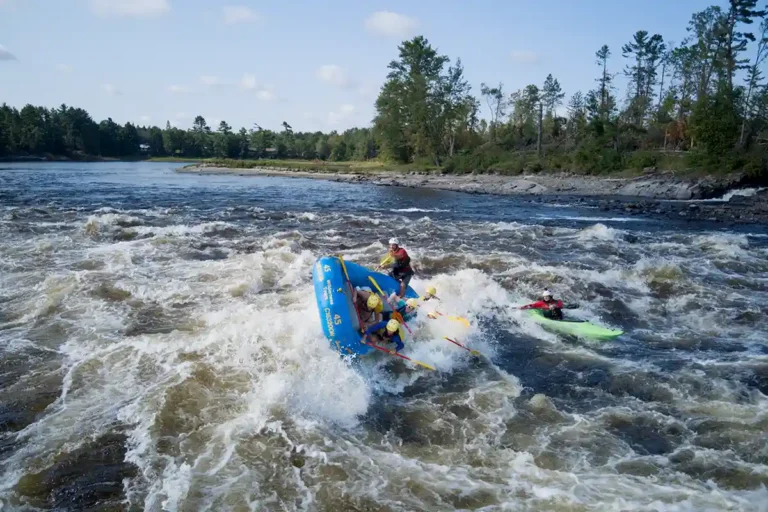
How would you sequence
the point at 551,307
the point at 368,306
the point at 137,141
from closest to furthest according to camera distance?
the point at 368,306 < the point at 551,307 < the point at 137,141

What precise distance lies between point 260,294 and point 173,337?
3.26 meters

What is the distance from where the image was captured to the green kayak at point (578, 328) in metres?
10.8

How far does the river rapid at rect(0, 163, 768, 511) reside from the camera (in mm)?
6293

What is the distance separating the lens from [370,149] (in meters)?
89.6

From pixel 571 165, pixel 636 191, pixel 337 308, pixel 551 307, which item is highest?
pixel 571 165

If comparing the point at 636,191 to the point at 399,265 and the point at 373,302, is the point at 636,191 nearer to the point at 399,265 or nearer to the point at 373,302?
the point at 399,265

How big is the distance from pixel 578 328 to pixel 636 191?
2925 centimetres

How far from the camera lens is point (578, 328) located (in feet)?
36.1

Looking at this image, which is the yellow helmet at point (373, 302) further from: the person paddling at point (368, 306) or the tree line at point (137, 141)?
the tree line at point (137, 141)

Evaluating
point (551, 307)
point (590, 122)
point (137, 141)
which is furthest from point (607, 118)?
point (137, 141)

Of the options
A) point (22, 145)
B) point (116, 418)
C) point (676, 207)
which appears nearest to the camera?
point (116, 418)

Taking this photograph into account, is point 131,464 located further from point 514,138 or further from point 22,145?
point 22,145

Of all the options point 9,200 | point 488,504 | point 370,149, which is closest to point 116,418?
point 488,504

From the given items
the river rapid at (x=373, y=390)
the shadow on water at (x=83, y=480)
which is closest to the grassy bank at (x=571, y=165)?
the river rapid at (x=373, y=390)
